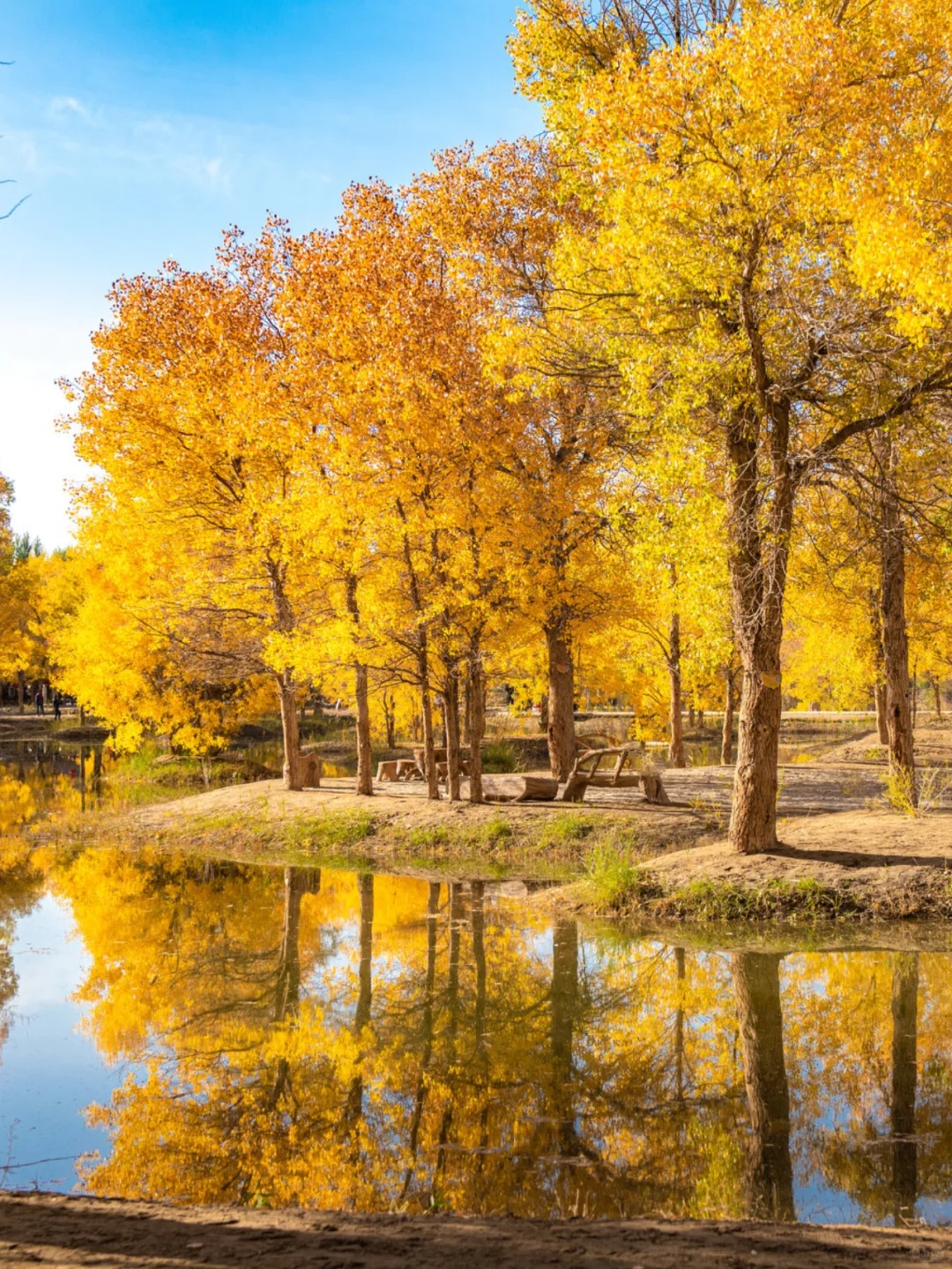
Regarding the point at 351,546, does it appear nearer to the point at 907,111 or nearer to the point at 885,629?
the point at 885,629

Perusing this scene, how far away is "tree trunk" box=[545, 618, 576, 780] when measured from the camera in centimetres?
1883

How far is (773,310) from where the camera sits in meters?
11.3

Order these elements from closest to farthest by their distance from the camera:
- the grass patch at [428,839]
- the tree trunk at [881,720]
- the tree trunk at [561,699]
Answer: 1. the grass patch at [428,839]
2. the tree trunk at [561,699]
3. the tree trunk at [881,720]

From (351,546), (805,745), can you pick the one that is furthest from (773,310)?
(805,745)

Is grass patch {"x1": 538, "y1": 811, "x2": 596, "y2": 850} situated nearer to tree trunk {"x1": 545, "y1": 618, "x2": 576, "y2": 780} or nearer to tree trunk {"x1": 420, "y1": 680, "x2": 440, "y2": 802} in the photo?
tree trunk {"x1": 420, "y1": 680, "x2": 440, "y2": 802}

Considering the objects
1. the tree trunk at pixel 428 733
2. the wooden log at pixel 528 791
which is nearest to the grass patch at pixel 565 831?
the wooden log at pixel 528 791

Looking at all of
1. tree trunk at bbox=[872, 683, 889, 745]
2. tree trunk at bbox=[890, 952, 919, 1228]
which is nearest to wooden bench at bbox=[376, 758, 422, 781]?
tree trunk at bbox=[872, 683, 889, 745]

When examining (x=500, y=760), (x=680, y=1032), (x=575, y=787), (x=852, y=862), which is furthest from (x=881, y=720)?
(x=680, y=1032)

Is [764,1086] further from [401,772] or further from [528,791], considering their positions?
[401,772]

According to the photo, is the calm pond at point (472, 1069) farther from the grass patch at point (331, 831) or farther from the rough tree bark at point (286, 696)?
the rough tree bark at point (286, 696)

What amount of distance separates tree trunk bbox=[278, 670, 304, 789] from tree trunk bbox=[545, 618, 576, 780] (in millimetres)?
5150

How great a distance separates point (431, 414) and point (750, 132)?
662cm

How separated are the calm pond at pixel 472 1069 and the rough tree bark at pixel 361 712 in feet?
22.0

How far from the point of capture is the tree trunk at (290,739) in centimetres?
2095
